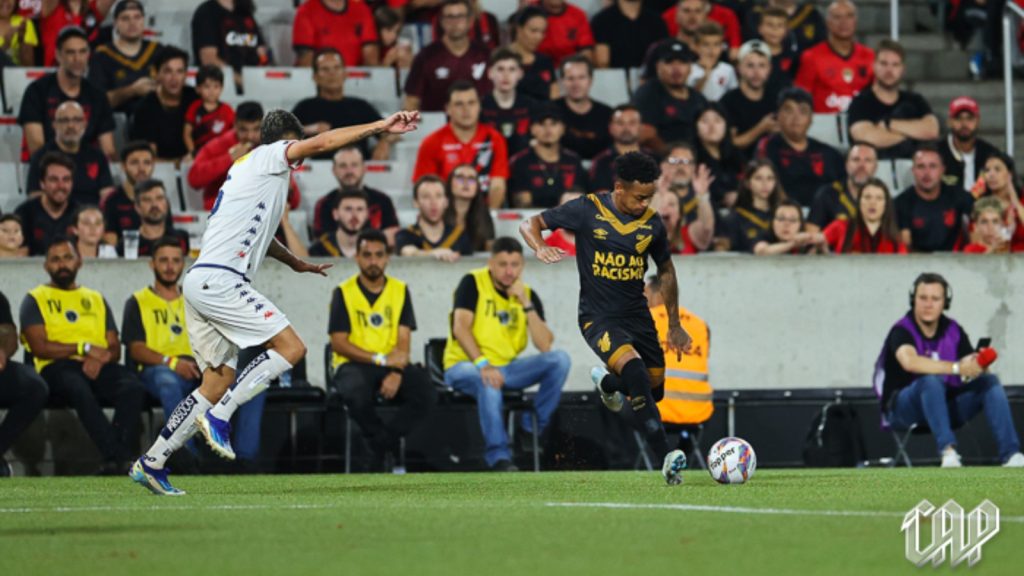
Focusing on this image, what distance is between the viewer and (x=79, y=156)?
609 inches

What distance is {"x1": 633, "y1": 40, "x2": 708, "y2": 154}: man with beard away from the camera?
16969 millimetres

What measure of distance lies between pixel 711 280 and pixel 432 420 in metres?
2.77

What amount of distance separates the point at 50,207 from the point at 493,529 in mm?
8862

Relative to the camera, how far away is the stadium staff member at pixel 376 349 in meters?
Result: 13.8

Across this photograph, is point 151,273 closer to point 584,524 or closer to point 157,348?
point 157,348

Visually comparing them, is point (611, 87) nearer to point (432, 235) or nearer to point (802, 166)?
point (802, 166)

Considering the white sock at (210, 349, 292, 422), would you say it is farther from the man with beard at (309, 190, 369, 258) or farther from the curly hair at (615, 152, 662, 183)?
the man with beard at (309, 190, 369, 258)

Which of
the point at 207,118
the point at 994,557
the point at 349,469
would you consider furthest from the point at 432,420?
the point at 994,557

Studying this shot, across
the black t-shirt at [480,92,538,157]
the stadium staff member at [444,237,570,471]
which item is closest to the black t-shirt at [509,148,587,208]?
the black t-shirt at [480,92,538,157]

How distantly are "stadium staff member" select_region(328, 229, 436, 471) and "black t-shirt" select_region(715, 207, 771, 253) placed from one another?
3.17m

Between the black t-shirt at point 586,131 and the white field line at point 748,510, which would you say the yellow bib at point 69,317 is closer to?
the black t-shirt at point 586,131

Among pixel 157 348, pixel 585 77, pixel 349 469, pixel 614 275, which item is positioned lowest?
pixel 349 469

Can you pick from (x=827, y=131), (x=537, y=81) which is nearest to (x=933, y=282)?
(x=827, y=131)

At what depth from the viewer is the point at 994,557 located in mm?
5941
